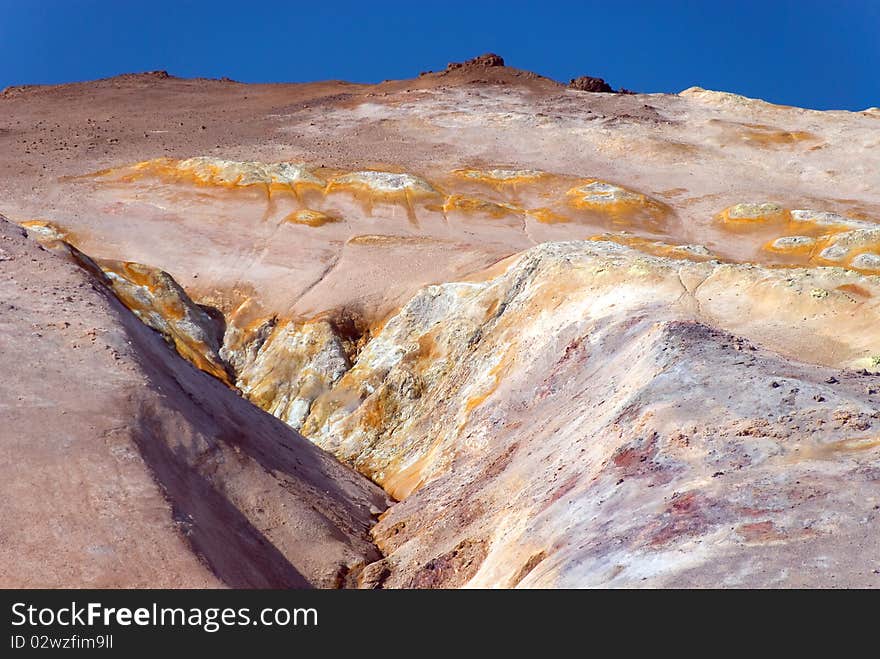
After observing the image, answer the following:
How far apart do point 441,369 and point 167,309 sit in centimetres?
1122

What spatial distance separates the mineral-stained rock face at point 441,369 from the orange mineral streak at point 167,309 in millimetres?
150

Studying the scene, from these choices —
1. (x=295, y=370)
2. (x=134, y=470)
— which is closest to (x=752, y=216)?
(x=295, y=370)

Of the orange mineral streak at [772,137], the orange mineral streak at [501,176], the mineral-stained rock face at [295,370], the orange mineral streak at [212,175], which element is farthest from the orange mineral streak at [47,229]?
the orange mineral streak at [772,137]

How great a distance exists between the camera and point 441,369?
2752 cm

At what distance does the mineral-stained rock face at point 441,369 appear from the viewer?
13.5 m

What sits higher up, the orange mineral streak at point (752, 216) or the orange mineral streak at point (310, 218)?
the orange mineral streak at point (310, 218)

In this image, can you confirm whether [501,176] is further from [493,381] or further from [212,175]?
[493,381]

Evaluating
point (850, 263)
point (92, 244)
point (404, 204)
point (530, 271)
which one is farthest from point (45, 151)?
point (850, 263)

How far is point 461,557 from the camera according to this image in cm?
1700

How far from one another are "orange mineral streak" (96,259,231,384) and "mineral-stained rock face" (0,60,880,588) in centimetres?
15

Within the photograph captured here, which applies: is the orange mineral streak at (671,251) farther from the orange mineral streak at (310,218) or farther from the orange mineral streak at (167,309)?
the orange mineral streak at (167,309)

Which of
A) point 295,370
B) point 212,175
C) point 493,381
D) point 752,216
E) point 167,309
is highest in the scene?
point 212,175

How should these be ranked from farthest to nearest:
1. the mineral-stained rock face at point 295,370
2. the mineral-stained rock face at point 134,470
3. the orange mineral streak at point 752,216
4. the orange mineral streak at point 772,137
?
the orange mineral streak at point 772,137 → the orange mineral streak at point 752,216 → the mineral-stained rock face at point 295,370 → the mineral-stained rock face at point 134,470

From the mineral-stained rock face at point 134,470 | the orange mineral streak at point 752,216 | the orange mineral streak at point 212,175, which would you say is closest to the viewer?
the mineral-stained rock face at point 134,470
